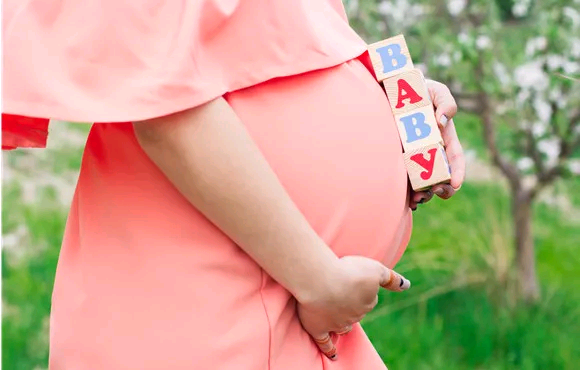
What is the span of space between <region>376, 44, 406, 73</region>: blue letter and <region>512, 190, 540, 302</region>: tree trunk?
7.04 ft

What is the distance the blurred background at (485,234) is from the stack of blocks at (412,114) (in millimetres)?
1610

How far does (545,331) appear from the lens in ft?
10.5

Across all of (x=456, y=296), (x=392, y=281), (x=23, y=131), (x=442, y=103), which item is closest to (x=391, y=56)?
(x=442, y=103)

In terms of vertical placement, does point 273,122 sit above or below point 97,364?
above

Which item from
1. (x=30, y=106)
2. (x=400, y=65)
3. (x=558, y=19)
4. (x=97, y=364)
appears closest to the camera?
(x=30, y=106)

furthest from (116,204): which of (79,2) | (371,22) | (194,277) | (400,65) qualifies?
(371,22)

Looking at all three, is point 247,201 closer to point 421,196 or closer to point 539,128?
point 421,196

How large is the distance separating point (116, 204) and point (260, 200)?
208 millimetres

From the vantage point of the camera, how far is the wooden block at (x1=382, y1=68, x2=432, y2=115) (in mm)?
1357

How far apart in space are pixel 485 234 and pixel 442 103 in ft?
7.36

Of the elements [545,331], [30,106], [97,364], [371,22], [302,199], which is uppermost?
[30,106]

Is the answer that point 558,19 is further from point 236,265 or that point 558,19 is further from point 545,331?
point 236,265

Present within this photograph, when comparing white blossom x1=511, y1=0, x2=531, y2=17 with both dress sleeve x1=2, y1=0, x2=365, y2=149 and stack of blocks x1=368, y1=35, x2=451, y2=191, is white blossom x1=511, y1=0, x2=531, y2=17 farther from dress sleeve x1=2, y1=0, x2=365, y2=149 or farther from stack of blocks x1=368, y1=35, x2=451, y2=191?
dress sleeve x1=2, y1=0, x2=365, y2=149

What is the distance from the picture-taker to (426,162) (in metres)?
1.31
